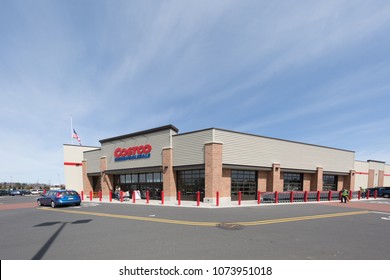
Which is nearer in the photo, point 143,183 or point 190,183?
point 190,183

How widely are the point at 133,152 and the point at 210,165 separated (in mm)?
10681

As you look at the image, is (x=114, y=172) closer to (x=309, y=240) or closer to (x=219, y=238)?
(x=219, y=238)

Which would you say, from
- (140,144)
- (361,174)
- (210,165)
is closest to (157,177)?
(140,144)

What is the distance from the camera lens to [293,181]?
24.4 meters

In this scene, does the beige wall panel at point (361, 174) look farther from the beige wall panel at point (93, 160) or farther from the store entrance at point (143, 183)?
the beige wall panel at point (93, 160)

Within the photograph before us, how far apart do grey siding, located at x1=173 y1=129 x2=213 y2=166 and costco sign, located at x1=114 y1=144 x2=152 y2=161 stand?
369cm

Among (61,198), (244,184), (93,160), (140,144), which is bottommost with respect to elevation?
(61,198)

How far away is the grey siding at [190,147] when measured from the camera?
60.2ft

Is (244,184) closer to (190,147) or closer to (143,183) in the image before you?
(190,147)

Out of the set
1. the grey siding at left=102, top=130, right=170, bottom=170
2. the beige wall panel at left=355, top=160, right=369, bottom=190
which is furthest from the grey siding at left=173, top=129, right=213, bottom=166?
the beige wall panel at left=355, top=160, right=369, bottom=190

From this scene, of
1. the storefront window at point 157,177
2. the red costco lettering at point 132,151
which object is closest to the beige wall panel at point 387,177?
the storefront window at point 157,177

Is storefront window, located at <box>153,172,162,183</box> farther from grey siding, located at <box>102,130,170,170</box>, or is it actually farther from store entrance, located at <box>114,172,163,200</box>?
grey siding, located at <box>102,130,170,170</box>
